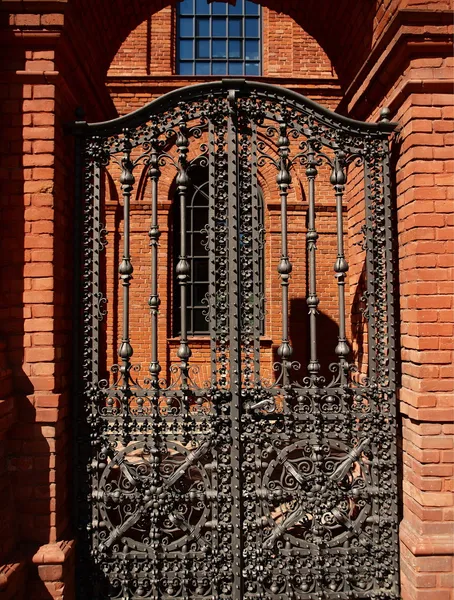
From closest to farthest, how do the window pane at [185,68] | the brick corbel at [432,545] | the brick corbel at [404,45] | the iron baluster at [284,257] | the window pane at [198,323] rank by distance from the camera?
the brick corbel at [432,545] < the brick corbel at [404,45] < the iron baluster at [284,257] < the window pane at [198,323] < the window pane at [185,68]

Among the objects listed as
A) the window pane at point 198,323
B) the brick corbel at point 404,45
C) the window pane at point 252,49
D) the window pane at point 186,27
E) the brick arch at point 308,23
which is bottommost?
the window pane at point 198,323

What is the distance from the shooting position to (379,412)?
319 cm

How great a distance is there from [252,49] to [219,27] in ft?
2.72

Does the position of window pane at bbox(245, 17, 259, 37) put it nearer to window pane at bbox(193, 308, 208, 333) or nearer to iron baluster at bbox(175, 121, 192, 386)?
window pane at bbox(193, 308, 208, 333)

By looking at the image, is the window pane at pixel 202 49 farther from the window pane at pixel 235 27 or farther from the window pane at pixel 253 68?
the window pane at pixel 253 68

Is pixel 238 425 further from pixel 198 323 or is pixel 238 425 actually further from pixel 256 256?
pixel 198 323

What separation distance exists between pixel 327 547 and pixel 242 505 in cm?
66

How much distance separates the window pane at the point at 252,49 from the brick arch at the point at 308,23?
5.36 meters

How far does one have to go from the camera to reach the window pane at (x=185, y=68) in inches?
359

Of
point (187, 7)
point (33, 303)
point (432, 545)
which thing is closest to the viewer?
point (432, 545)

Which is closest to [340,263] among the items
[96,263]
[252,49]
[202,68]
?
[96,263]

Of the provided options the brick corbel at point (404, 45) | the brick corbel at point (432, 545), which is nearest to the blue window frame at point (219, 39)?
the brick corbel at point (404, 45)

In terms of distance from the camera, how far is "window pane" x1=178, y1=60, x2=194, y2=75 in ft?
29.9

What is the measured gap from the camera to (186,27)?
9.20m
